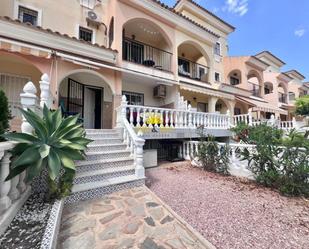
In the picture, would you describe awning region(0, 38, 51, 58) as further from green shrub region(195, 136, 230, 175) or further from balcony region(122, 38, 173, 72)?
green shrub region(195, 136, 230, 175)

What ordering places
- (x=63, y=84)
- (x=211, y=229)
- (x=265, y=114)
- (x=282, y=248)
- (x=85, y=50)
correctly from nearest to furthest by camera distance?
(x=282, y=248) → (x=211, y=229) → (x=85, y=50) → (x=63, y=84) → (x=265, y=114)

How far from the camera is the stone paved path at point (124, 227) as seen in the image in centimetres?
337

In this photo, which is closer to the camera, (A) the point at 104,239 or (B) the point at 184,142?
(A) the point at 104,239

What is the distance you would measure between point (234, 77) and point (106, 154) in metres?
23.9

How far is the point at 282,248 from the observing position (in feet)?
10.8

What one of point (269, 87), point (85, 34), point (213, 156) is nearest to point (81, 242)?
point (213, 156)

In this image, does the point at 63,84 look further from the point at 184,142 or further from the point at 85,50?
the point at 184,142

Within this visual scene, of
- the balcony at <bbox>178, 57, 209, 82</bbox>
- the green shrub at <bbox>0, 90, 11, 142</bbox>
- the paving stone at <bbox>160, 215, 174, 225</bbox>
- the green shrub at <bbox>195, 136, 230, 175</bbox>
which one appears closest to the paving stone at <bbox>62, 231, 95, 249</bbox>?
the paving stone at <bbox>160, 215, 174, 225</bbox>

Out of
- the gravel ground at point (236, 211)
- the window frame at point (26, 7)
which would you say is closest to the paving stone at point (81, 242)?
the gravel ground at point (236, 211)

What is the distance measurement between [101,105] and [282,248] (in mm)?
11944

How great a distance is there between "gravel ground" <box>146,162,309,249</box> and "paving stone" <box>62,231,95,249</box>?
2.18 m

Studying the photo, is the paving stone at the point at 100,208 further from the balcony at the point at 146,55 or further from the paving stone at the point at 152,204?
the balcony at the point at 146,55

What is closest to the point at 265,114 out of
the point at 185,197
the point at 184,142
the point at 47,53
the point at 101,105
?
the point at 184,142

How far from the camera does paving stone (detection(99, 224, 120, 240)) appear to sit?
3545 mm
